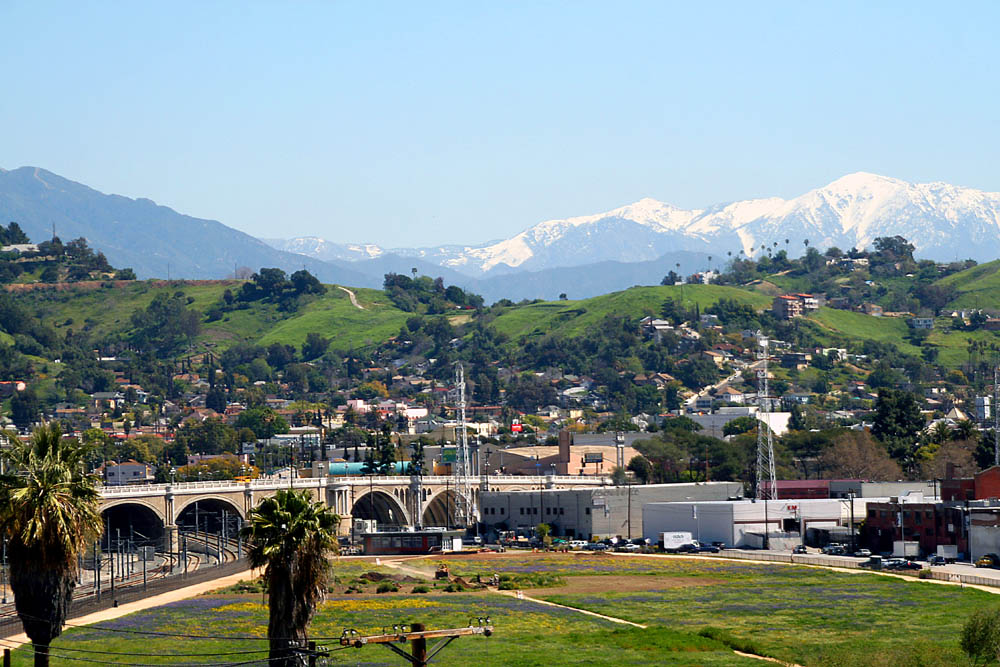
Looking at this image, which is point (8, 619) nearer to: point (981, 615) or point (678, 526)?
point (981, 615)

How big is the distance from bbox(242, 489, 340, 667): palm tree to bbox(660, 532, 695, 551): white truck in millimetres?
108125

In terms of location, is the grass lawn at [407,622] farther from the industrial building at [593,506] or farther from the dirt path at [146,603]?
the industrial building at [593,506]

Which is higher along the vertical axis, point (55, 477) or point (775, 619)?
point (55, 477)

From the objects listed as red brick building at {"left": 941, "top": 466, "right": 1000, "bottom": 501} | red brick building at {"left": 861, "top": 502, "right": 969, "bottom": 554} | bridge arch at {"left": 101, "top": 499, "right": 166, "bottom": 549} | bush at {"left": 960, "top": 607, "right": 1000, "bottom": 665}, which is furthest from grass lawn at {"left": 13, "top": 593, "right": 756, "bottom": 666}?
bridge arch at {"left": 101, "top": 499, "right": 166, "bottom": 549}

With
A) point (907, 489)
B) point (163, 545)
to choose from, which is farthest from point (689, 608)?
point (163, 545)

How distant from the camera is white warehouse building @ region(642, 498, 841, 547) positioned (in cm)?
16062

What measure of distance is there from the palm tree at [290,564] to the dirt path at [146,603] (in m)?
31.9

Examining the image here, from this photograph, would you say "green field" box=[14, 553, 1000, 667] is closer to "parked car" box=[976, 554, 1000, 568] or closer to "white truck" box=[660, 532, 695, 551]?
"parked car" box=[976, 554, 1000, 568]

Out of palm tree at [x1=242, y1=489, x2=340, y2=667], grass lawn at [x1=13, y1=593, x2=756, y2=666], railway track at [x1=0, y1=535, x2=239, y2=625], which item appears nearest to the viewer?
palm tree at [x1=242, y1=489, x2=340, y2=667]

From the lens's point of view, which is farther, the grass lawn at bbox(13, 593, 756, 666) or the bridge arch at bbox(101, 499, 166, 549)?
the bridge arch at bbox(101, 499, 166, 549)

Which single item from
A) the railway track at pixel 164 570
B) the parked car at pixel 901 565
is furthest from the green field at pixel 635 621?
the railway track at pixel 164 570

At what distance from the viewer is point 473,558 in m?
156

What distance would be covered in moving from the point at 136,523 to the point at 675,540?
73.2 m

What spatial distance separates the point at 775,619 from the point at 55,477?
181 ft
